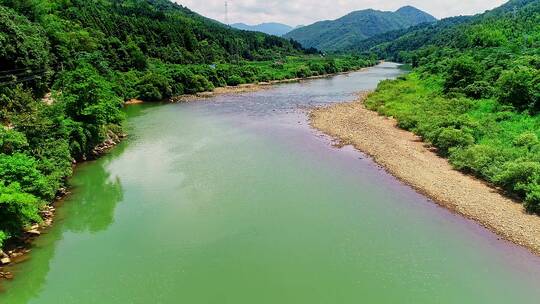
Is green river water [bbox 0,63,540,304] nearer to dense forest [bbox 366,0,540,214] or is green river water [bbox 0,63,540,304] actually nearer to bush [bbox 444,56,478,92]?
dense forest [bbox 366,0,540,214]

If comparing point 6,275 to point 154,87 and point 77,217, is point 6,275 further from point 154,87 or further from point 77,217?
point 154,87

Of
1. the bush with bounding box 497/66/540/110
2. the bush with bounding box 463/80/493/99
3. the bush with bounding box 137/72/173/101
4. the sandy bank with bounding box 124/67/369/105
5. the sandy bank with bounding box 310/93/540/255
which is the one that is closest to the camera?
the sandy bank with bounding box 310/93/540/255

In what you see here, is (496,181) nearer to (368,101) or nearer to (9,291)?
(9,291)

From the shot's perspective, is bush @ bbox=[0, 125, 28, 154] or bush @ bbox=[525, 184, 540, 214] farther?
bush @ bbox=[525, 184, 540, 214]

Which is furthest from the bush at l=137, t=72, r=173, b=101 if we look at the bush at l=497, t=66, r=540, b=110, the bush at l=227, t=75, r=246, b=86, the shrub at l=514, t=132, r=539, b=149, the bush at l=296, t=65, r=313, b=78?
the shrub at l=514, t=132, r=539, b=149

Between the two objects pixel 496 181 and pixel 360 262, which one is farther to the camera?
pixel 496 181

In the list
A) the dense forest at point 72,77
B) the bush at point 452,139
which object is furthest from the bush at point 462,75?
the dense forest at point 72,77

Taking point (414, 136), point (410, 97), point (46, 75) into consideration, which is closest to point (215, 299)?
point (414, 136)
